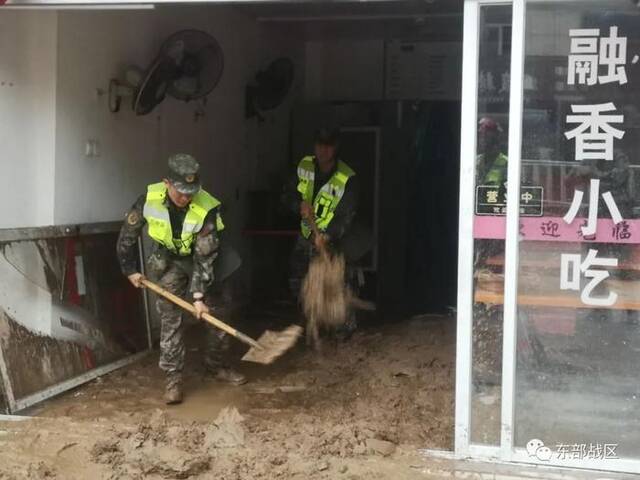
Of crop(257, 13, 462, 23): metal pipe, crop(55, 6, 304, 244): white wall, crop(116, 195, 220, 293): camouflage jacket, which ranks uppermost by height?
crop(257, 13, 462, 23): metal pipe

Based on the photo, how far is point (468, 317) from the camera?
3791 millimetres

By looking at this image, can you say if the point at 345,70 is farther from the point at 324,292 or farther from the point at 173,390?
the point at 173,390

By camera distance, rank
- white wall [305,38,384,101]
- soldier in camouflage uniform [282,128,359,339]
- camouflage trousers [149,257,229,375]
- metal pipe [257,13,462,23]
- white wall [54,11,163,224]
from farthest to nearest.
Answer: white wall [305,38,384,101]
metal pipe [257,13,462,23]
soldier in camouflage uniform [282,128,359,339]
white wall [54,11,163,224]
camouflage trousers [149,257,229,375]

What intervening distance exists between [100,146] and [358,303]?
2316mm

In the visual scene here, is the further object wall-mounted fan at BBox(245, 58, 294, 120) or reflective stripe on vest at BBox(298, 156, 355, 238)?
wall-mounted fan at BBox(245, 58, 294, 120)

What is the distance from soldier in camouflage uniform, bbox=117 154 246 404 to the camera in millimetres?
4742

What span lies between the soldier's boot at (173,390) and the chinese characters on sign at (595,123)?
100 inches

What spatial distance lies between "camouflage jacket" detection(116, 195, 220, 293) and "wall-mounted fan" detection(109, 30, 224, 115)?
1199 millimetres

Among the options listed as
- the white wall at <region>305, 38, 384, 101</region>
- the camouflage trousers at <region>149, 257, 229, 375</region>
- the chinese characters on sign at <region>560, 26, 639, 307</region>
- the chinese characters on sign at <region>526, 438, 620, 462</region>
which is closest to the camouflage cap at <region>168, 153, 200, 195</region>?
the camouflage trousers at <region>149, 257, 229, 375</region>

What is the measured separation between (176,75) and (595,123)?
3.39 meters

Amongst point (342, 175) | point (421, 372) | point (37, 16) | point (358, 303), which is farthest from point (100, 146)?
point (421, 372)

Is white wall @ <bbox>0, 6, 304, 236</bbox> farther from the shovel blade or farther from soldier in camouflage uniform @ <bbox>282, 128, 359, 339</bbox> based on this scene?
the shovel blade

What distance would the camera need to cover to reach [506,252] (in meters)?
3.73

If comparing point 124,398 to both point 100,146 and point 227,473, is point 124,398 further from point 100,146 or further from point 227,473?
point 100,146
